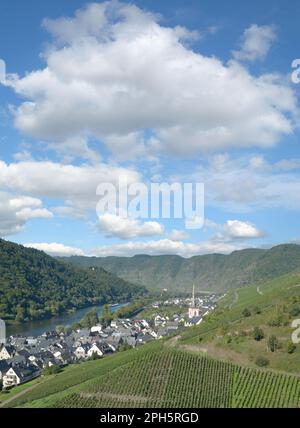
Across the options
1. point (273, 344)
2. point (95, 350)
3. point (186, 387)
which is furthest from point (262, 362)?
point (95, 350)

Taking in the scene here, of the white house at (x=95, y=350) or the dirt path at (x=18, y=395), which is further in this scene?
the white house at (x=95, y=350)

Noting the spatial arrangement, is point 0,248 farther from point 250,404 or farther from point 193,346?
point 250,404

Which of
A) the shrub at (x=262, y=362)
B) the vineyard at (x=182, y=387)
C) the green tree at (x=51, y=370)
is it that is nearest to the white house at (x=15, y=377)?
the green tree at (x=51, y=370)

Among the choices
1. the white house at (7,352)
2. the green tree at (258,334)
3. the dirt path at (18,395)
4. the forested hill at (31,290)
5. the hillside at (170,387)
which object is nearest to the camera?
the hillside at (170,387)

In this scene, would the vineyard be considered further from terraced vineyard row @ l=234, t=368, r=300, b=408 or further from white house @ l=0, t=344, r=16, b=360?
white house @ l=0, t=344, r=16, b=360

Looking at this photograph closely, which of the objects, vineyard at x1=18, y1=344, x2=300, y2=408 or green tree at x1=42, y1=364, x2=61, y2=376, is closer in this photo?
vineyard at x1=18, y1=344, x2=300, y2=408

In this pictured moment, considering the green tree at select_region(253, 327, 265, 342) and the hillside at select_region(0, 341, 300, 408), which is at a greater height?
the green tree at select_region(253, 327, 265, 342)

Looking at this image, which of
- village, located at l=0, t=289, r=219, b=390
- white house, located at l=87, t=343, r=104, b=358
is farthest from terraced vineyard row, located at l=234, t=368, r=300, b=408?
white house, located at l=87, t=343, r=104, b=358

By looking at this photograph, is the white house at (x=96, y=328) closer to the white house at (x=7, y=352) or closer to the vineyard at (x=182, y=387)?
the white house at (x=7, y=352)
